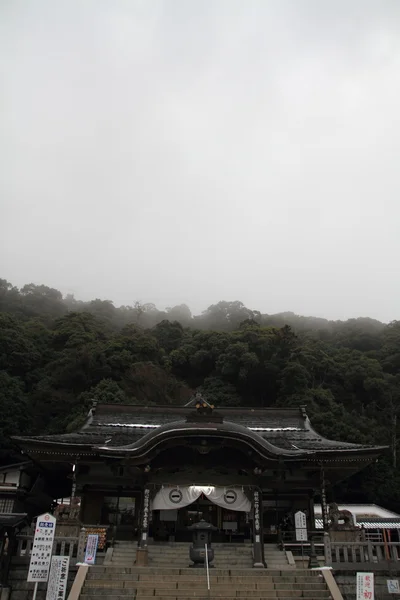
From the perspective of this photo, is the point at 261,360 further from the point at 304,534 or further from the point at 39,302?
the point at 39,302

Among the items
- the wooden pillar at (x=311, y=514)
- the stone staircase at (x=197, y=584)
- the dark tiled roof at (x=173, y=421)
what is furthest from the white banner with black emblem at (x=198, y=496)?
the wooden pillar at (x=311, y=514)

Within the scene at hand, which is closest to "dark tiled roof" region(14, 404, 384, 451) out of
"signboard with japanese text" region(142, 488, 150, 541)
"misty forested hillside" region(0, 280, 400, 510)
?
"signboard with japanese text" region(142, 488, 150, 541)

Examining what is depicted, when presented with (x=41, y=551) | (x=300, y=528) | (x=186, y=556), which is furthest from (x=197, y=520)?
(x=41, y=551)

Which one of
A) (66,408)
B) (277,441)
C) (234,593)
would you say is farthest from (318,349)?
(234,593)

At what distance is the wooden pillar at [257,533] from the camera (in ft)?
46.3

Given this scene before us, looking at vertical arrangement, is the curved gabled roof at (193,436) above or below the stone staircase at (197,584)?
above

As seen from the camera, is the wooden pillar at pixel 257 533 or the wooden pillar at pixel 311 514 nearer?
the wooden pillar at pixel 257 533

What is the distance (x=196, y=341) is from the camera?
5178cm

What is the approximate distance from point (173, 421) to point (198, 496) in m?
5.86

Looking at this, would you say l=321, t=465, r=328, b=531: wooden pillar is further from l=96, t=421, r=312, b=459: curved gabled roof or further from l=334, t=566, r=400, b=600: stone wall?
l=334, t=566, r=400, b=600: stone wall

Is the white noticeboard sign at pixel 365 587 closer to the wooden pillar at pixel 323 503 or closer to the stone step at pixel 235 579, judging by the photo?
the stone step at pixel 235 579

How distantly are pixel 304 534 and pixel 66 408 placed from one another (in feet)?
95.8

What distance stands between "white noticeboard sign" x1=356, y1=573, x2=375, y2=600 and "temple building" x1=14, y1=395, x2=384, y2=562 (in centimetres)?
341

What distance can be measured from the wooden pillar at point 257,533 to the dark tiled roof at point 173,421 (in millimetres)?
2764
